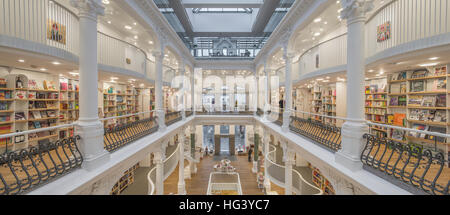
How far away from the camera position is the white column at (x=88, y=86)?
3.08 m

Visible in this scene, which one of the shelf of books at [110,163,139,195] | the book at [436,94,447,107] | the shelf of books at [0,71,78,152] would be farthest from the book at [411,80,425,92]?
the shelf of books at [110,163,139,195]

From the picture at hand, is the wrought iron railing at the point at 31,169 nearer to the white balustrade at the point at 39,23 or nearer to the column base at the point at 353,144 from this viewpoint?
the white balustrade at the point at 39,23

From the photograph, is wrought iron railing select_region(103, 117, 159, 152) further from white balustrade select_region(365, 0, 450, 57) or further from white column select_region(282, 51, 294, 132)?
white balustrade select_region(365, 0, 450, 57)

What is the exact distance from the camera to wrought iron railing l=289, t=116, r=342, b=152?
3927 millimetres

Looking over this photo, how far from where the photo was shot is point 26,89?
4.88 m

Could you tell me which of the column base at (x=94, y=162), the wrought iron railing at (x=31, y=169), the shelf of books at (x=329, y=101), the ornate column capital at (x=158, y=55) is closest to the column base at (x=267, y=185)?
the shelf of books at (x=329, y=101)

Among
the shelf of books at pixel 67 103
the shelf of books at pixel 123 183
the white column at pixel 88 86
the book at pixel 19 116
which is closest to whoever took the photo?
the white column at pixel 88 86

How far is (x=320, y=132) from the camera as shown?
183 inches

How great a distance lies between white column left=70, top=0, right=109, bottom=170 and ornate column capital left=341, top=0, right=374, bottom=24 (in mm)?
4641

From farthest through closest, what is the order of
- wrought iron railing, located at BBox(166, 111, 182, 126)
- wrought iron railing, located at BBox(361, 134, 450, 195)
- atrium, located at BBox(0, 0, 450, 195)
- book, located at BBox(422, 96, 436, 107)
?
wrought iron railing, located at BBox(166, 111, 182, 126), book, located at BBox(422, 96, 436, 107), atrium, located at BBox(0, 0, 450, 195), wrought iron railing, located at BBox(361, 134, 450, 195)

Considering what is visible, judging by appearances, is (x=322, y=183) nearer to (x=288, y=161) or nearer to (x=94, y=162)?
(x=288, y=161)

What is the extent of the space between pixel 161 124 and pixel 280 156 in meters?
11.2

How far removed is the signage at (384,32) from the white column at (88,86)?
238 inches
